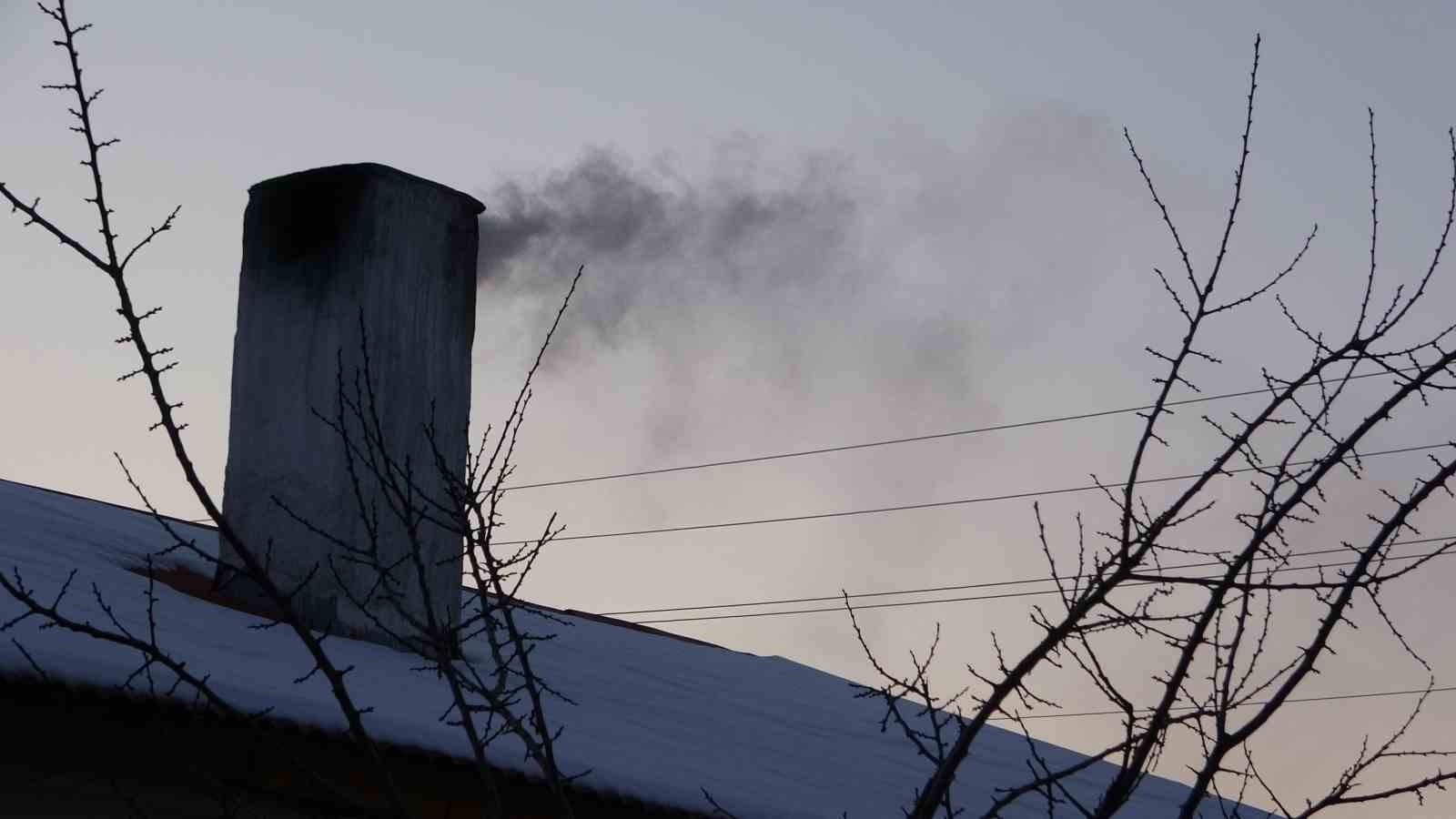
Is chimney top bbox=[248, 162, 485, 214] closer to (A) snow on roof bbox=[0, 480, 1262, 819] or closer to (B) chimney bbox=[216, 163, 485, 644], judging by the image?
(B) chimney bbox=[216, 163, 485, 644]

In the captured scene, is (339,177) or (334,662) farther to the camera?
(339,177)

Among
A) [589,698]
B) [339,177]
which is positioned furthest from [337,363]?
[589,698]

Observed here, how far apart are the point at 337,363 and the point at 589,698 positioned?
1.53 m

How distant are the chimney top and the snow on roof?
58.5 inches

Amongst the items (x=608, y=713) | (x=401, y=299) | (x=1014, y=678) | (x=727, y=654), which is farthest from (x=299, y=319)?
(x=727, y=654)

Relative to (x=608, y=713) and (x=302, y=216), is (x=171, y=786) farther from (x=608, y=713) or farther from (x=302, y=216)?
(x=302, y=216)

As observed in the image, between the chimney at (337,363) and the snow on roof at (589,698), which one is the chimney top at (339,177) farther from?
the snow on roof at (589,698)

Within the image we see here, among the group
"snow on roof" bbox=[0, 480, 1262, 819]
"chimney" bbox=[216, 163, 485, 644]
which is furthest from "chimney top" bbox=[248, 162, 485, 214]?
"snow on roof" bbox=[0, 480, 1262, 819]

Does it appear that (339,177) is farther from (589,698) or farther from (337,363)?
(589,698)

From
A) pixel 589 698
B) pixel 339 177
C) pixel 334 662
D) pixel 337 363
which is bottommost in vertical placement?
pixel 334 662

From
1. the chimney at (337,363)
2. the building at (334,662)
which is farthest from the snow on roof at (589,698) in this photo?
the chimney at (337,363)

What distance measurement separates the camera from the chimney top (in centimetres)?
622

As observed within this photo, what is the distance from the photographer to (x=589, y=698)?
6125 mm

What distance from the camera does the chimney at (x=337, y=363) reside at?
231 inches
